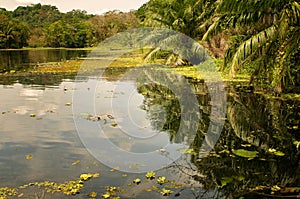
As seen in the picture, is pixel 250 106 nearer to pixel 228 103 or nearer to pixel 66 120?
pixel 228 103

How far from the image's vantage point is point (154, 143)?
654 centimetres

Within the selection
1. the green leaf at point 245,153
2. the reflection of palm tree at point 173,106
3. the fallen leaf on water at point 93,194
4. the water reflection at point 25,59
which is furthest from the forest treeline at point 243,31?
the water reflection at point 25,59

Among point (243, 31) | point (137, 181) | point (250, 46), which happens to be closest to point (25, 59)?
point (243, 31)

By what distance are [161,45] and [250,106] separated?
1194 centimetres

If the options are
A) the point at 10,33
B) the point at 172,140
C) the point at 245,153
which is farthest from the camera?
→ the point at 10,33

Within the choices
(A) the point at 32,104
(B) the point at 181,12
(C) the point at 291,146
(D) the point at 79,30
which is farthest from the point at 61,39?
(C) the point at 291,146

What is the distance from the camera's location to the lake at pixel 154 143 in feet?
15.1

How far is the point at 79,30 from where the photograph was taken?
7044 centimetres

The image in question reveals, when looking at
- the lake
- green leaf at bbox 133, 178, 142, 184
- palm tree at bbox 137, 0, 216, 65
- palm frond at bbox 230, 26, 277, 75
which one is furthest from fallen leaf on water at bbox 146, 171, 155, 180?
palm tree at bbox 137, 0, 216, 65

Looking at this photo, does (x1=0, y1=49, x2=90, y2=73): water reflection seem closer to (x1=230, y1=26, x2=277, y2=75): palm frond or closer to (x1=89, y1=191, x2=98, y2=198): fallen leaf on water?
(x1=230, y1=26, x2=277, y2=75): palm frond

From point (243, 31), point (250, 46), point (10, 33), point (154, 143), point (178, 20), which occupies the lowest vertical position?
point (154, 143)

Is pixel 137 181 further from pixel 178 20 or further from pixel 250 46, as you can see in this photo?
pixel 178 20

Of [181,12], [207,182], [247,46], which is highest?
[181,12]

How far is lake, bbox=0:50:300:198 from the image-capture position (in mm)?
4605
